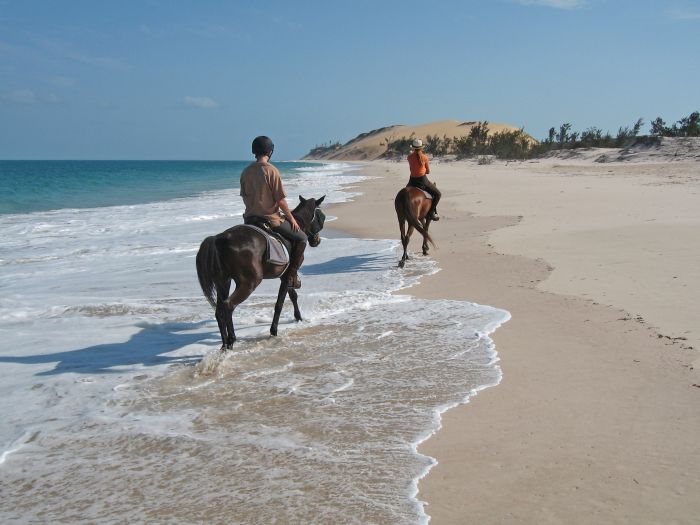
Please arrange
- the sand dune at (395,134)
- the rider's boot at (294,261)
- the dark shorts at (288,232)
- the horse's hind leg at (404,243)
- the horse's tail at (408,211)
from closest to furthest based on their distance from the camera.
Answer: the dark shorts at (288,232), the rider's boot at (294,261), the horse's hind leg at (404,243), the horse's tail at (408,211), the sand dune at (395,134)

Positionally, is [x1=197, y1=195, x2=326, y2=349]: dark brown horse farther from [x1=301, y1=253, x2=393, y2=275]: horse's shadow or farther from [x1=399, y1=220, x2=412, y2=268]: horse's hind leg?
[x1=399, y1=220, x2=412, y2=268]: horse's hind leg

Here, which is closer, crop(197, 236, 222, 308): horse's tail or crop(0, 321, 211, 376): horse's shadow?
crop(0, 321, 211, 376): horse's shadow

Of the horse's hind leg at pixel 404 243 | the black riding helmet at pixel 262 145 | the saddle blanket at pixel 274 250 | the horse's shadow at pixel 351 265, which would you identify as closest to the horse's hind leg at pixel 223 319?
the saddle blanket at pixel 274 250

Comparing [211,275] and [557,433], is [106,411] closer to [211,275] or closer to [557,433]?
[211,275]

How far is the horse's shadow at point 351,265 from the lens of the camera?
1023cm

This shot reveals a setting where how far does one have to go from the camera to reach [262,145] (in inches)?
249

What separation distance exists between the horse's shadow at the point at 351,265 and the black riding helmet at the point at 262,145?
12.9 ft

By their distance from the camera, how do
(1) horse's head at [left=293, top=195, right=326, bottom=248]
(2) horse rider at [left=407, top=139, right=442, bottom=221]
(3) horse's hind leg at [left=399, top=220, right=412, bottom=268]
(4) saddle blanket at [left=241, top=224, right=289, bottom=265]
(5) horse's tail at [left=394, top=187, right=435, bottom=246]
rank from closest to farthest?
1. (4) saddle blanket at [left=241, top=224, right=289, bottom=265]
2. (1) horse's head at [left=293, top=195, right=326, bottom=248]
3. (3) horse's hind leg at [left=399, top=220, right=412, bottom=268]
4. (5) horse's tail at [left=394, top=187, right=435, bottom=246]
5. (2) horse rider at [left=407, top=139, right=442, bottom=221]

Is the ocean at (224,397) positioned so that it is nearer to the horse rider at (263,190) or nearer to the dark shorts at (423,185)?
the horse rider at (263,190)

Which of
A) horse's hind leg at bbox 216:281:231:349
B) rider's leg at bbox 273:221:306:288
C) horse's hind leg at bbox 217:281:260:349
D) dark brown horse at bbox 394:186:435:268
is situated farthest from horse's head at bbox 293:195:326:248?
dark brown horse at bbox 394:186:435:268

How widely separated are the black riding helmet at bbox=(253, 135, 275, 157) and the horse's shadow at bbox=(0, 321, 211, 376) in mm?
2067

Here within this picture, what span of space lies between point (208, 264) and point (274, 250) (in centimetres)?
75

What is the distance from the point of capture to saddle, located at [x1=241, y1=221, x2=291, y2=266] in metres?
6.09

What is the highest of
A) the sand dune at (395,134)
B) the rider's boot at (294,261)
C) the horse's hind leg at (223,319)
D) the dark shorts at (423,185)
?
the sand dune at (395,134)
